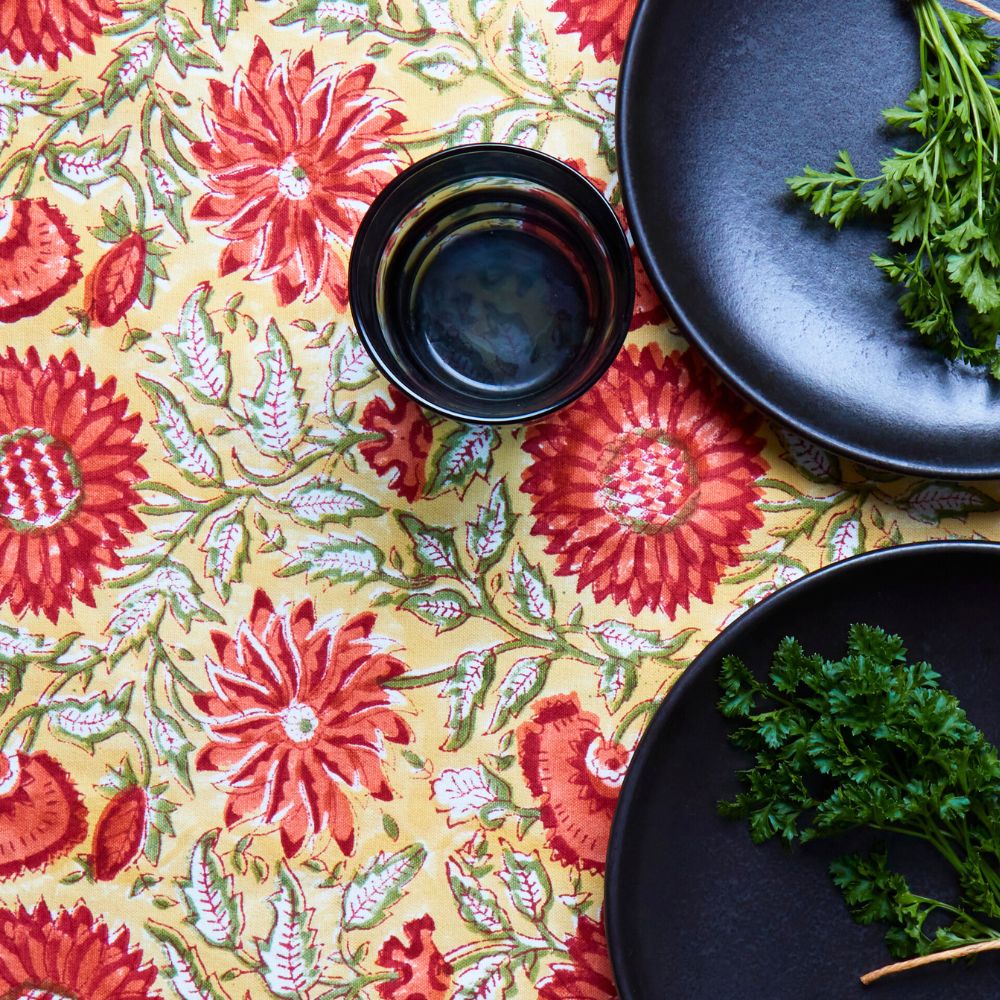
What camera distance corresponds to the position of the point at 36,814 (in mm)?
752

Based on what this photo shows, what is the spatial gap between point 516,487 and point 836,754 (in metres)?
0.30

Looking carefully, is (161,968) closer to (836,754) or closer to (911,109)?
(836,754)

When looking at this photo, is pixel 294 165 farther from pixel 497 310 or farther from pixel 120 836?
pixel 120 836

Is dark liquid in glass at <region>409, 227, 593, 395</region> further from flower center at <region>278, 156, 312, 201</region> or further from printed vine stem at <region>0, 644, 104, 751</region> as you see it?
printed vine stem at <region>0, 644, 104, 751</region>

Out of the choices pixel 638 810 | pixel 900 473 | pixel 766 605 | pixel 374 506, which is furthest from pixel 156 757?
pixel 900 473

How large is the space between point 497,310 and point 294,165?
201 millimetres

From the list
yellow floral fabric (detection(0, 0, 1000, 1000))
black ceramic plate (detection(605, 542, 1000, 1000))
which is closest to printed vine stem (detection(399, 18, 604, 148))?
yellow floral fabric (detection(0, 0, 1000, 1000))

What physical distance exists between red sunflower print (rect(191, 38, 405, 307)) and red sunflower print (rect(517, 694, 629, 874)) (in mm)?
361

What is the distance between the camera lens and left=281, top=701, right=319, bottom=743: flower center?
750 mm

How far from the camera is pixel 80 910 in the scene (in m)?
0.75

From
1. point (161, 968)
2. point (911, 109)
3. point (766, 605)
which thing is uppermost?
point (911, 109)

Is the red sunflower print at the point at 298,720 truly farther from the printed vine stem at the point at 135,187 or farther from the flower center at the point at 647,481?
the printed vine stem at the point at 135,187

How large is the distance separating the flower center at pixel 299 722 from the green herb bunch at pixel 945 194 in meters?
0.53

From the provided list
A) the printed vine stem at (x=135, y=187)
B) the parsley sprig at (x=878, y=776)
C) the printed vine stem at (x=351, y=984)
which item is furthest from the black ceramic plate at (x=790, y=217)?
the printed vine stem at (x=351, y=984)
